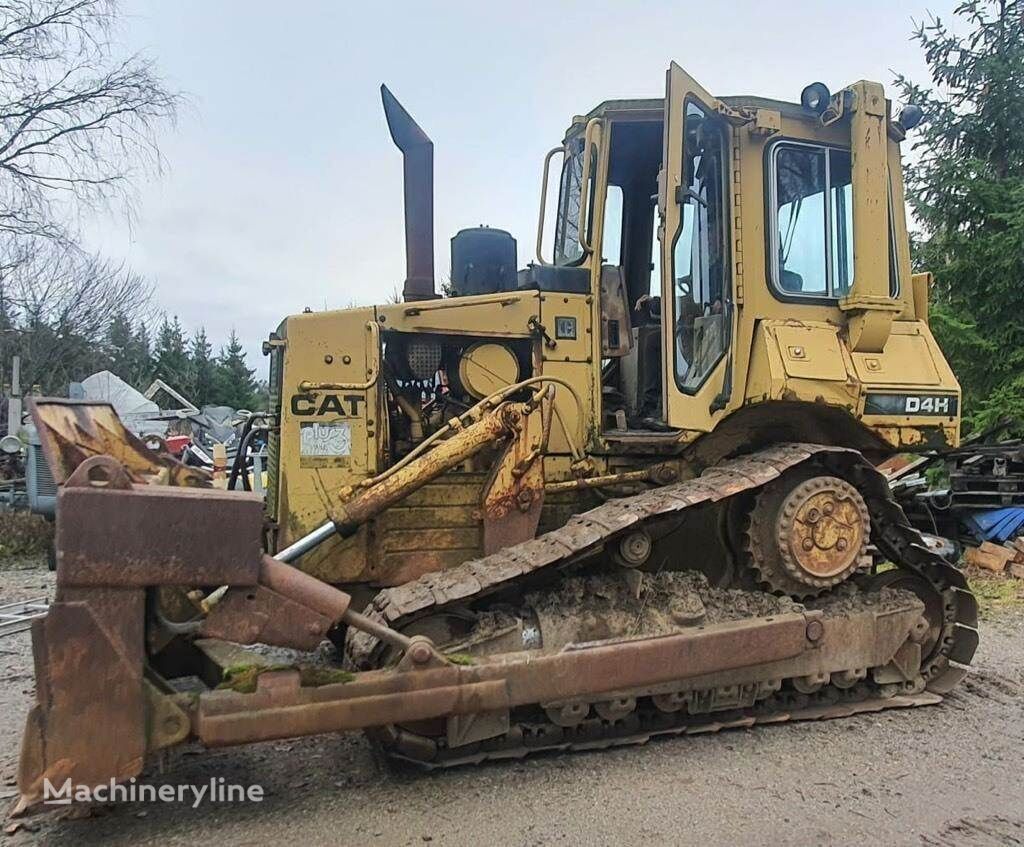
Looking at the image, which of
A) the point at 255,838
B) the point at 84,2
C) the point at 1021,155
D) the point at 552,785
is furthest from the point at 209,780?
the point at 1021,155

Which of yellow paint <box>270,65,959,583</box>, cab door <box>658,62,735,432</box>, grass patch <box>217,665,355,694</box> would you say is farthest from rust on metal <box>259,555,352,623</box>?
cab door <box>658,62,735,432</box>

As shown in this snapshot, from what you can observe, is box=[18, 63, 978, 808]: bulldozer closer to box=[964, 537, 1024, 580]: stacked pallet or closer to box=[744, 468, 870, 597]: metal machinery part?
box=[744, 468, 870, 597]: metal machinery part

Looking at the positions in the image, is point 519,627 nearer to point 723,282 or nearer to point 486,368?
point 486,368

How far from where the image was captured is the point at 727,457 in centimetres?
461

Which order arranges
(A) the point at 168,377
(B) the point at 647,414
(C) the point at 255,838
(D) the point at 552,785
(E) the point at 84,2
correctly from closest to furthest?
(C) the point at 255,838
(D) the point at 552,785
(B) the point at 647,414
(E) the point at 84,2
(A) the point at 168,377

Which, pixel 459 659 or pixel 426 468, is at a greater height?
pixel 426 468

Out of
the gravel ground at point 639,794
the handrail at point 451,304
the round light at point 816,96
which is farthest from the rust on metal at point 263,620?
the round light at point 816,96

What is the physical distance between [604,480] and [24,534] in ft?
29.1

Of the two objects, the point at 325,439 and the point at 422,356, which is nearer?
the point at 325,439

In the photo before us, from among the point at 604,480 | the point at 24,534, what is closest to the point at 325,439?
the point at 604,480

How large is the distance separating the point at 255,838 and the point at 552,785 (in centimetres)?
120

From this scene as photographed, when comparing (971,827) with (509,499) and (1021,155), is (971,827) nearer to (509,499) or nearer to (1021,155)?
(509,499)

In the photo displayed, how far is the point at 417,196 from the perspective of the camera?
16.4 ft

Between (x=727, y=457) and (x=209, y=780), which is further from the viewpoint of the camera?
(x=727, y=457)
